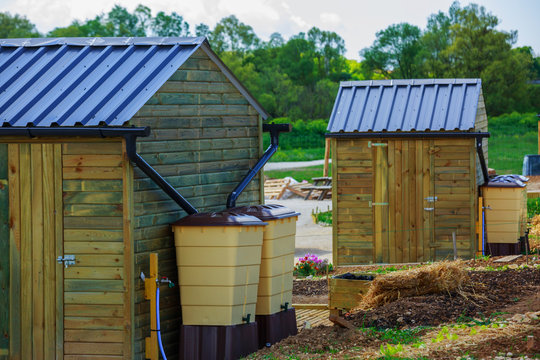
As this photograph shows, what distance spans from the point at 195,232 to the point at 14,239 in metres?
1.94

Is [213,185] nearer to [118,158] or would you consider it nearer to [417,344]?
[118,158]

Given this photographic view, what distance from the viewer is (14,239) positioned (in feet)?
31.3

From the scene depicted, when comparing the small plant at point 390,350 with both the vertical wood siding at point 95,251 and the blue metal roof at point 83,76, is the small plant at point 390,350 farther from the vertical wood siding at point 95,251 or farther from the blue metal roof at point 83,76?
the blue metal roof at point 83,76

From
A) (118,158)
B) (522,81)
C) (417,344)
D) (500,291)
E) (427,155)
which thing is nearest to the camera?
(417,344)

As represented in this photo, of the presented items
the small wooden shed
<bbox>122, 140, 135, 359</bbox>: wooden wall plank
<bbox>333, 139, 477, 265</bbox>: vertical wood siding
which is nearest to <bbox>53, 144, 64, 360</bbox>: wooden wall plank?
<bbox>122, 140, 135, 359</bbox>: wooden wall plank

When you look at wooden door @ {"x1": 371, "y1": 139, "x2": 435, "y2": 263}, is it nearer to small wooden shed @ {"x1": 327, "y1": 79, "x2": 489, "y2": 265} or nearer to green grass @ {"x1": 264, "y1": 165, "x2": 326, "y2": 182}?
small wooden shed @ {"x1": 327, "y1": 79, "x2": 489, "y2": 265}

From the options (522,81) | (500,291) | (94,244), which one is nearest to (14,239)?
(94,244)

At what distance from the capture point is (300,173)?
4306 cm

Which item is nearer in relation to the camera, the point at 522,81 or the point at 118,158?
the point at 118,158

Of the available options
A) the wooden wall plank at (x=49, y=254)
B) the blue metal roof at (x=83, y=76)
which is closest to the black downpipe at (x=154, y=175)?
the blue metal roof at (x=83, y=76)

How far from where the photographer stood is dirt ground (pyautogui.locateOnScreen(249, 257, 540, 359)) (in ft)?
25.9

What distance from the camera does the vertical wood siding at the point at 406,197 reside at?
1634 centimetres

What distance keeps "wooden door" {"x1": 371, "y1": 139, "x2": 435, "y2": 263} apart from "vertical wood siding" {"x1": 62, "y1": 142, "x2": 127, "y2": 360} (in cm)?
820

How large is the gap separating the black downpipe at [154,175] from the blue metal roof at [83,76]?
0.24 m
